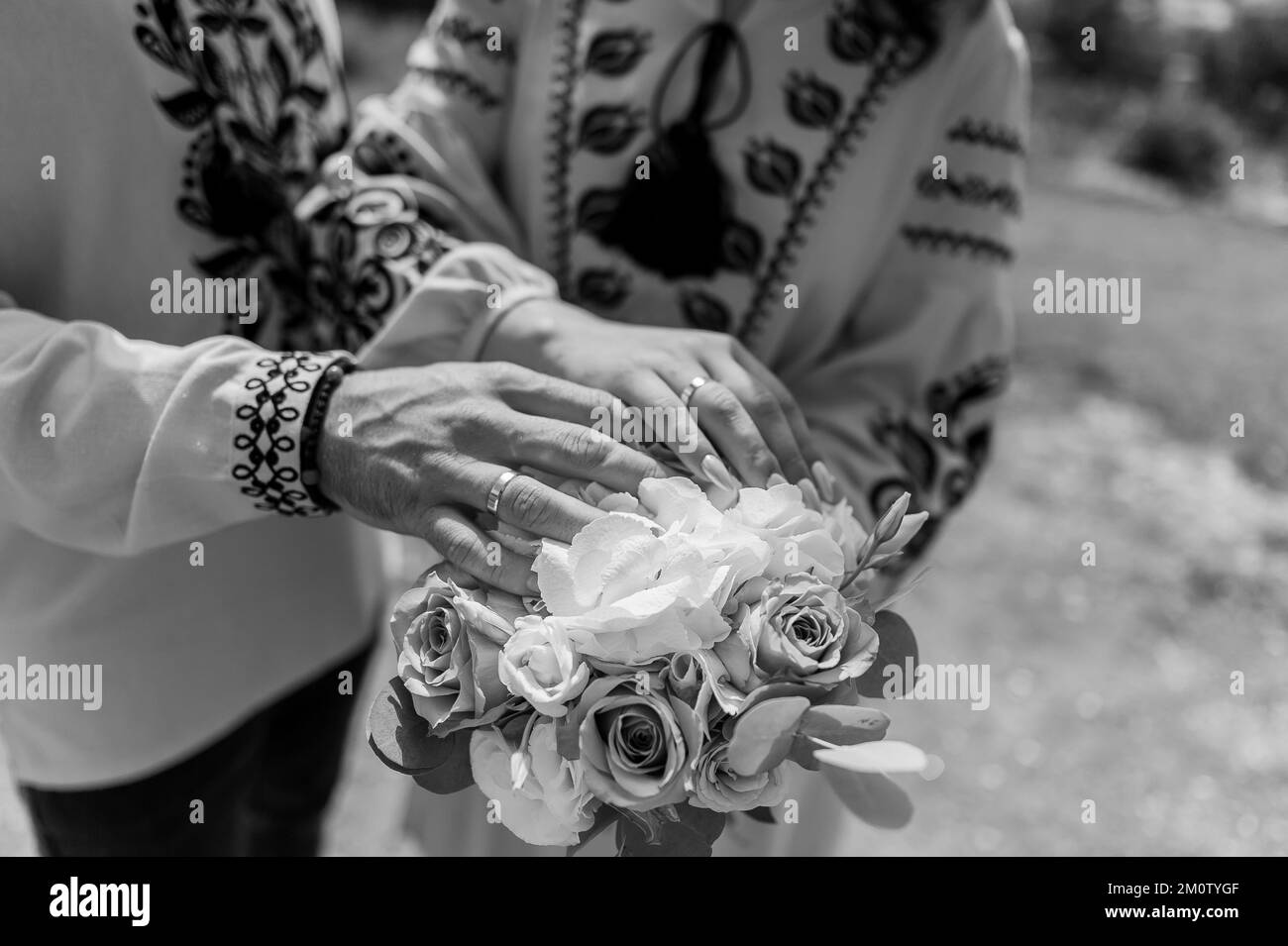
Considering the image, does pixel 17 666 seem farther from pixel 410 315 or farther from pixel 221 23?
pixel 221 23

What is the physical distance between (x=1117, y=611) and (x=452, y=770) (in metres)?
2.79

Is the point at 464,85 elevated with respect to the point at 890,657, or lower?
elevated

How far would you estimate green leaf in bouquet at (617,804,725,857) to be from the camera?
854 mm

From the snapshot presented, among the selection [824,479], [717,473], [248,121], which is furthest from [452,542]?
[248,121]

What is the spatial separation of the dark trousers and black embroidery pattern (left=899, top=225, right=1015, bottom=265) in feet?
3.21

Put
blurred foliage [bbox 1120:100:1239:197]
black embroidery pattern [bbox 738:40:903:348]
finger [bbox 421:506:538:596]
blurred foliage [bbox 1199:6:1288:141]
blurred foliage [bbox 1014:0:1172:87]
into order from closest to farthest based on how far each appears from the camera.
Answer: finger [bbox 421:506:538:596]
black embroidery pattern [bbox 738:40:903:348]
blurred foliage [bbox 1120:100:1239:197]
blurred foliage [bbox 1199:6:1288:141]
blurred foliage [bbox 1014:0:1172:87]

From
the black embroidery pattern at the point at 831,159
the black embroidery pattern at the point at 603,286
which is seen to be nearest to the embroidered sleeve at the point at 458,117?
the black embroidery pattern at the point at 603,286

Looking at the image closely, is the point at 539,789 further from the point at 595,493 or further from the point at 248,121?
the point at 248,121

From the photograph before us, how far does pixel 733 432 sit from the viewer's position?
100 centimetres

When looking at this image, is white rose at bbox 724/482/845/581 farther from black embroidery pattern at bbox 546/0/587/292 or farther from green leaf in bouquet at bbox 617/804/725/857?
black embroidery pattern at bbox 546/0/587/292

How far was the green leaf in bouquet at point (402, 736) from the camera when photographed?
2.83 feet

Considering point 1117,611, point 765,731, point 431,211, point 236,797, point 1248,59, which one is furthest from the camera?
point 1248,59

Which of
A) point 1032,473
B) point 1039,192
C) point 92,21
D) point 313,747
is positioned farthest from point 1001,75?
point 1039,192

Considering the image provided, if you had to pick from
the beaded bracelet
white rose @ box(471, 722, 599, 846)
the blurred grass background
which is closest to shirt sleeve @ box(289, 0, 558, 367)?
the beaded bracelet
